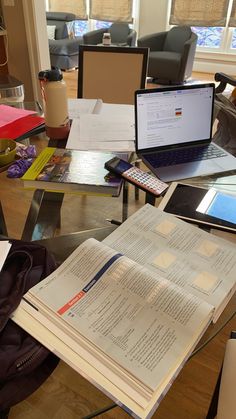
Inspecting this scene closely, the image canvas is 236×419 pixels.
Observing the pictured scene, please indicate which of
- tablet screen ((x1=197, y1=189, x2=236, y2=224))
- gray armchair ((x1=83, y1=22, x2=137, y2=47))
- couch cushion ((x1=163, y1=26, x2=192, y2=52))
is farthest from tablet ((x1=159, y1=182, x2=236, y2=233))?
gray armchair ((x1=83, y1=22, x2=137, y2=47))

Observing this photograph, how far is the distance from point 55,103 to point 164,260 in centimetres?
74

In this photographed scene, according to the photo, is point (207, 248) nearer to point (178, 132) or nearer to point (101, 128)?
point (178, 132)

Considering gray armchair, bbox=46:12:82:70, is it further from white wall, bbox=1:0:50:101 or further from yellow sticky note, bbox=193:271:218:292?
yellow sticky note, bbox=193:271:218:292

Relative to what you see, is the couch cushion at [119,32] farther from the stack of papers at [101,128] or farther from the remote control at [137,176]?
the remote control at [137,176]

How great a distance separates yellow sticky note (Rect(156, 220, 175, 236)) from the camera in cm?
83

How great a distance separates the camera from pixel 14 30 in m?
2.52

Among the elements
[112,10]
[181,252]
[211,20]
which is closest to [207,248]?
[181,252]

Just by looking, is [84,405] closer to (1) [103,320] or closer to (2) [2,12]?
(1) [103,320]

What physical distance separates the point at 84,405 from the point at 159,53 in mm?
4668

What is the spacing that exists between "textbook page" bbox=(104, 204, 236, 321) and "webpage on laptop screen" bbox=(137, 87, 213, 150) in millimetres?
400

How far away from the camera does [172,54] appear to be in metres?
4.51

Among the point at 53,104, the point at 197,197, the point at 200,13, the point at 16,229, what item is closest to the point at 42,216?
the point at 16,229

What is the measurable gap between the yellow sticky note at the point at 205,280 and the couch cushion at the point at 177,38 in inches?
179

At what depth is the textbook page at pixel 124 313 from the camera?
0.55 metres
